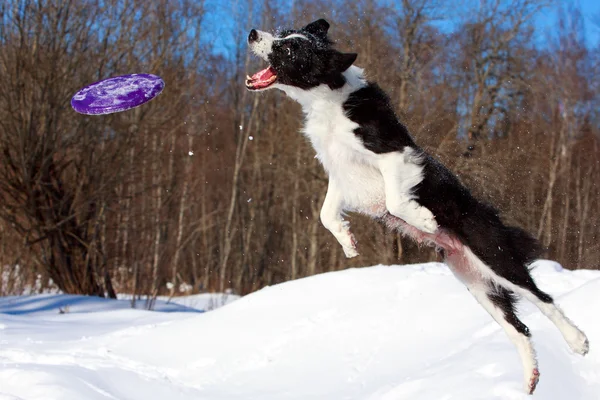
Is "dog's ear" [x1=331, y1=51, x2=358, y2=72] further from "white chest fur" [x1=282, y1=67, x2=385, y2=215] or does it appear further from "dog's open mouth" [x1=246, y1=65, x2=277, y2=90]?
"dog's open mouth" [x1=246, y1=65, x2=277, y2=90]

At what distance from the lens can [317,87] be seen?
457 centimetres

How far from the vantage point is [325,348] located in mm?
6699

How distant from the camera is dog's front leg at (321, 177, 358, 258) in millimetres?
4590

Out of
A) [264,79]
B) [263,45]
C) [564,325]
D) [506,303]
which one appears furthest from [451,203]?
[263,45]

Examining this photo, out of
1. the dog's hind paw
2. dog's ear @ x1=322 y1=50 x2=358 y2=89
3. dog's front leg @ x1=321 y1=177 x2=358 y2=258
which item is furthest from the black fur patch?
the dog's hind paw

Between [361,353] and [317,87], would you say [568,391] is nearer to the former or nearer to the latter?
[361,353]

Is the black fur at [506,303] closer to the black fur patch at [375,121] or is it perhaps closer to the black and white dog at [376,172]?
the black and white dog at [376,172]

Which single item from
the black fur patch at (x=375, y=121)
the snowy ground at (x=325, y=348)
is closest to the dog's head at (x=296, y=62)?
the black fur patch at (x=375, y=121)

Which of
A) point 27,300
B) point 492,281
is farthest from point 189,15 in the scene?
point 492,281

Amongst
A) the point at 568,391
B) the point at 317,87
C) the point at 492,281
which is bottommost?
the point at 568,391

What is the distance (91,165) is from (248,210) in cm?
1341

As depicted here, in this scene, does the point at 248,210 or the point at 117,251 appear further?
the point at 248,210

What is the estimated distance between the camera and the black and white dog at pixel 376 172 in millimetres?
4402

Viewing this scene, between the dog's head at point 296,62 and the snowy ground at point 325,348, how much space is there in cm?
234
